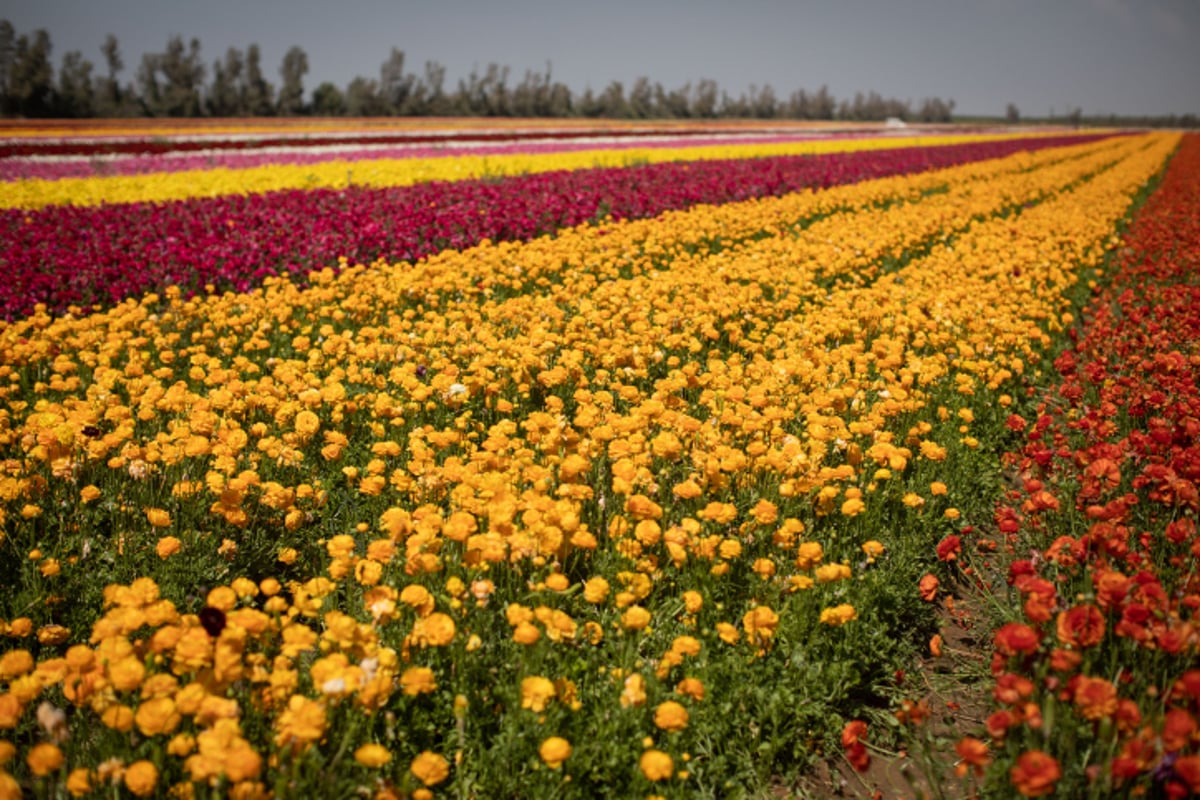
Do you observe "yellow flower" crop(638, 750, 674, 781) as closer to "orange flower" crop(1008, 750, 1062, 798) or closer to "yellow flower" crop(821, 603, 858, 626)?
"orange flower" crop(1008, 750, 1062, 798)

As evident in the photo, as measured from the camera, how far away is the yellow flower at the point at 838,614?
2859mm

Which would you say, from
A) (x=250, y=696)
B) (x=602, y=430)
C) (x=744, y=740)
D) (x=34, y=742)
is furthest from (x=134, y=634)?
(x=744, y=740)

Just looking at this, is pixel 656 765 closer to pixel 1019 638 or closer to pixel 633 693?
pixel 633 693

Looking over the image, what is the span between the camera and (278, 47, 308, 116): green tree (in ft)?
259

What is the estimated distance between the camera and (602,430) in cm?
368

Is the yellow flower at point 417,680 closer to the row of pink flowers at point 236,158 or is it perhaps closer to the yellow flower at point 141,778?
the yellow flower at point 141,778

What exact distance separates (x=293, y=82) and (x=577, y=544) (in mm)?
92515

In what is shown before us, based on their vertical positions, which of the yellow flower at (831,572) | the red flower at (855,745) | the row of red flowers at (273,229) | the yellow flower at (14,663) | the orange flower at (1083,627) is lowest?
the red flower at (855,745)

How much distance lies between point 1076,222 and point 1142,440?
36.0 ft

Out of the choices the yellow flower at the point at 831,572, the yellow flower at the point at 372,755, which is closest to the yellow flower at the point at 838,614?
the yellow flower at the point at 831,572

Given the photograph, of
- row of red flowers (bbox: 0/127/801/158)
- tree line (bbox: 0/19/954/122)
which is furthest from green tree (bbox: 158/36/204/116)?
row of red flowers (bbox: 0/127/801/158)

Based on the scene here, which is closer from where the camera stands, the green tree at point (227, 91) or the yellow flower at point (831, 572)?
the yellow flower at point (831, 572)

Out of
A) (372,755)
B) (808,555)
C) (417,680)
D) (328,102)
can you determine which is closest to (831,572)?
(808,555)

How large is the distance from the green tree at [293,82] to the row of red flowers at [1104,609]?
88246mm
